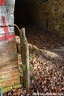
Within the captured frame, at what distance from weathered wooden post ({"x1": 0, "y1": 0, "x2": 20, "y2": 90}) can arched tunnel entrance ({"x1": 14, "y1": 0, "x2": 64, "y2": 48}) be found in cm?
390

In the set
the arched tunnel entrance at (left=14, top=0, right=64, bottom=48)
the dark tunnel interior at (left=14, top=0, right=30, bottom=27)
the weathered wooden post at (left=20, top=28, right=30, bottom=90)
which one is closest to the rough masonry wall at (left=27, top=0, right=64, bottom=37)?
the arched tunnel entrance at (left=14, top=0, right=64, bottom=48)

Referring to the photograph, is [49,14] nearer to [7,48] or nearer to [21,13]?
[21,13]

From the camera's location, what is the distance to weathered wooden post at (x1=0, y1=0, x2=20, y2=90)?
466 cm

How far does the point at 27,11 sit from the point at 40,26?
4.67 ft

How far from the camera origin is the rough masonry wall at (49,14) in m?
9.72

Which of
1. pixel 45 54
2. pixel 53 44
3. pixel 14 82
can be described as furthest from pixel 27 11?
pixel 14 82

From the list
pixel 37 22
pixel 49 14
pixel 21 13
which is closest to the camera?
pixel 49 14

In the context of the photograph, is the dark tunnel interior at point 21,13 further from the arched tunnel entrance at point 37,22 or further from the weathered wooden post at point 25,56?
the weathered wooden post at point 25,56

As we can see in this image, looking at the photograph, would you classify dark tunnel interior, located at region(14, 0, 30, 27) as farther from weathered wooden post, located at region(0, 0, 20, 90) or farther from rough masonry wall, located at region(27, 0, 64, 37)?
weathered wooden post, located at region(0, 0, 20, 90)

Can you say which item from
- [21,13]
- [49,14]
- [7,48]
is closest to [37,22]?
[49,14]

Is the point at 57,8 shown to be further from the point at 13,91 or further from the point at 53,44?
the point at 13,91

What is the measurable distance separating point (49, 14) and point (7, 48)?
574 cm

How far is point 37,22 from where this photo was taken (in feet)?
37.2

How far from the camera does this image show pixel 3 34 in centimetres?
474
